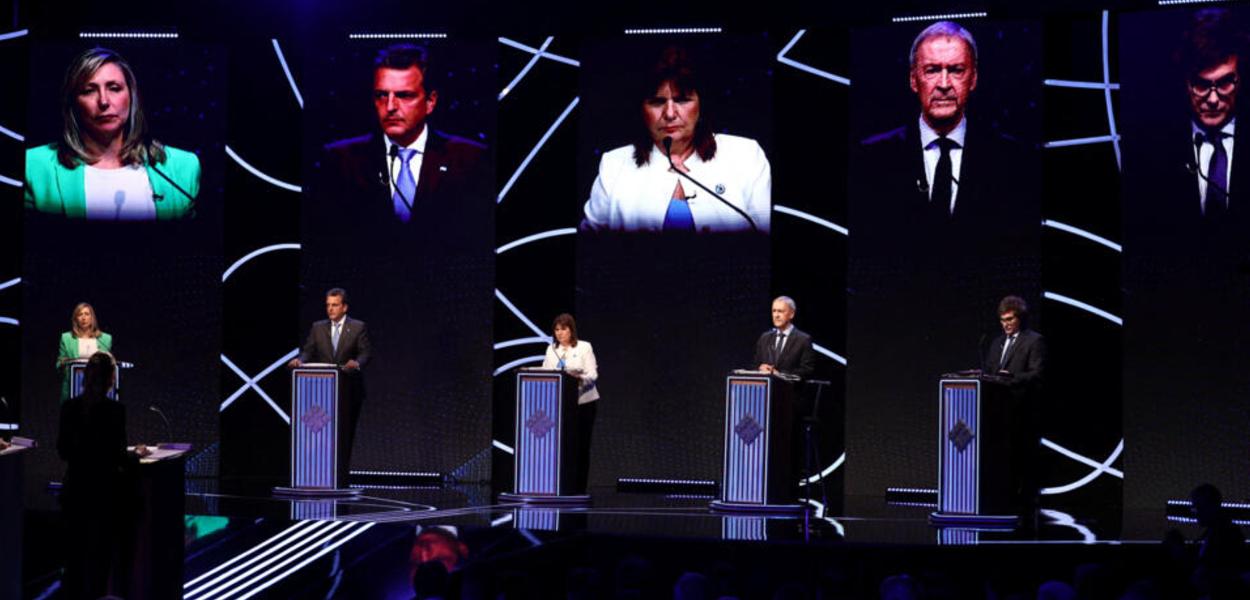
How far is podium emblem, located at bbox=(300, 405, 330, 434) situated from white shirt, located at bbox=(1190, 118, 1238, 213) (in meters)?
5.82

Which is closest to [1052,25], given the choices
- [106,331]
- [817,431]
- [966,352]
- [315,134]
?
[966,352]

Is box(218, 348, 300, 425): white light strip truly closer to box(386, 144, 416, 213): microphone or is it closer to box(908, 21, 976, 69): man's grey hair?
box(386, 144, 416, 213): microphone

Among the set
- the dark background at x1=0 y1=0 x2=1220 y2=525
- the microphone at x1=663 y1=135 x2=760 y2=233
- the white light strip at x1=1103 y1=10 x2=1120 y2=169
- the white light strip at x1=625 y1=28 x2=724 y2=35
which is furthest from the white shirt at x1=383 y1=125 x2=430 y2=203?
the white light strip at x1=1103 y1=10 x2=1120 y2=169

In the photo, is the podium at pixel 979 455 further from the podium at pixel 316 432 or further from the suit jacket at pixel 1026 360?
the podium at pixel 316 432

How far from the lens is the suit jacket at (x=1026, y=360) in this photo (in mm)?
9258

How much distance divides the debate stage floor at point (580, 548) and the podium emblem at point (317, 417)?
108 centimetres

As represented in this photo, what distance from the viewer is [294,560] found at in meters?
7.62

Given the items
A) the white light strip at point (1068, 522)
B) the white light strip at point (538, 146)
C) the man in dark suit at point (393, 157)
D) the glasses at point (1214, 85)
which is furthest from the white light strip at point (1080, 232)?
the man in dark suit at point (393, 157)

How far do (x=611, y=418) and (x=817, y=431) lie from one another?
148 centimetres

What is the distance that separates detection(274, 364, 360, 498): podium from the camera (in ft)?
33.4

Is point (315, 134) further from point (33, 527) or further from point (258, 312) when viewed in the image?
point (33, 527)

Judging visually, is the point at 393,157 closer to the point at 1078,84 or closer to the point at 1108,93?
the point at 1078,84

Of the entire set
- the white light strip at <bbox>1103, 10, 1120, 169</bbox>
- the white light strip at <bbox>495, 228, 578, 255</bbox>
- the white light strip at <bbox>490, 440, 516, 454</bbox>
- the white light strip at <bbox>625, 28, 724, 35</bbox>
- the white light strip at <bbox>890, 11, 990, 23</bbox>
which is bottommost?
the white light strip at <bbox>490, 440, 516, 454</bbox>

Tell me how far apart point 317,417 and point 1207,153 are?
6008 millimetres
